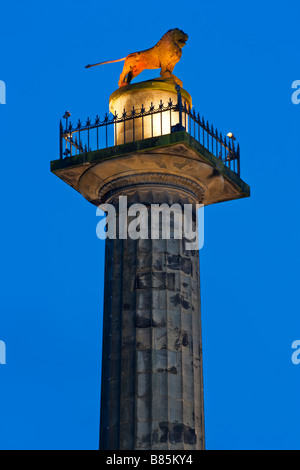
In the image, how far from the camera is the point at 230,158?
99.9 feet

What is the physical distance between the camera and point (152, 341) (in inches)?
1070

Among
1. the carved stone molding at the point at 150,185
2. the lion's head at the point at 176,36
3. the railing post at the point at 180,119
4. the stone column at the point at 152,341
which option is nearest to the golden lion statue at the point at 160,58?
the lion's head at the point at 176,36

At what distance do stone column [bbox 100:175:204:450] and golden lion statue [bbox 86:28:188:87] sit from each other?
3547 mm

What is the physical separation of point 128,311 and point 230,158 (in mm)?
5510

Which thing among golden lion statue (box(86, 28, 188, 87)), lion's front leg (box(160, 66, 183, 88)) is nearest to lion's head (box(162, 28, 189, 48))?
golden lion statue (box(86, 28, 188, 87))

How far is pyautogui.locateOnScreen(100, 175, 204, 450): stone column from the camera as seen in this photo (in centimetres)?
2653

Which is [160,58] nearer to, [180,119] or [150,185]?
[180,119]

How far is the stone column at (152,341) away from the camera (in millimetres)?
26531

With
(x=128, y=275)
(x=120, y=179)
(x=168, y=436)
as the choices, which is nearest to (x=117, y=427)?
(x=168, y=436)

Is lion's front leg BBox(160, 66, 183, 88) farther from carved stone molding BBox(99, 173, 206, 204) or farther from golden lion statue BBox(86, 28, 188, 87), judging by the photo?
carved stone molding BBox(99, 173, 206, 204)

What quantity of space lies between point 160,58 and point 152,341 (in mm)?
8402

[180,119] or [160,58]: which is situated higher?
[160,58]

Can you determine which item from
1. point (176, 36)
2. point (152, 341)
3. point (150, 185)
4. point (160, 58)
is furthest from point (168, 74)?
point (152, 341)
